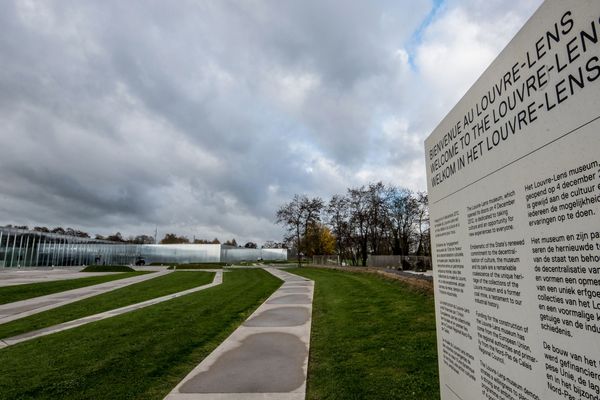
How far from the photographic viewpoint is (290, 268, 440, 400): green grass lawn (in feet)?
14.4

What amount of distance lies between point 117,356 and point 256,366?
2.56 m

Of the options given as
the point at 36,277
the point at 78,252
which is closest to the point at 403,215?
the point at 36,277

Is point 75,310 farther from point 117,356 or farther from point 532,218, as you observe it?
point 532,218

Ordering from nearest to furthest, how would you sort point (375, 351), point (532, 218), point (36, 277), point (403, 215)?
1. point (532, 218)
2. point (375, 351)
3. point (36, 277)
4. point (403, 215)

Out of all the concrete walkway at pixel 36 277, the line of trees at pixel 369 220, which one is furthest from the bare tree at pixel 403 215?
the concrete walkway at pixel 36 277

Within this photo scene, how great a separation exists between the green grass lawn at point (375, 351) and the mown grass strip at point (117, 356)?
2.15 meters

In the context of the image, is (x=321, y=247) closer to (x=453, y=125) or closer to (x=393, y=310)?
(x=393, y=310)

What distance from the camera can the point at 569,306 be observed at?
169cm

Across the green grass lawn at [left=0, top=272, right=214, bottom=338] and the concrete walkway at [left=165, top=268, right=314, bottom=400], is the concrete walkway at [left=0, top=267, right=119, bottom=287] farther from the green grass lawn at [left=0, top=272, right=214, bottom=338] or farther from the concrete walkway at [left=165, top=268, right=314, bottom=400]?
the concrete walkway at [left=165, top=268, right=314, bottom=400]

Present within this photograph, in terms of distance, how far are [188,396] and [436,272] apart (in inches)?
134

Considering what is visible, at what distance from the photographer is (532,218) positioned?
2002 millimetres

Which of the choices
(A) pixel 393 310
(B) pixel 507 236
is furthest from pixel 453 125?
(A) pixel 393 310

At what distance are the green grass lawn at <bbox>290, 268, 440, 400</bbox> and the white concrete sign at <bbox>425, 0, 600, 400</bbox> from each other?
1.59 meters

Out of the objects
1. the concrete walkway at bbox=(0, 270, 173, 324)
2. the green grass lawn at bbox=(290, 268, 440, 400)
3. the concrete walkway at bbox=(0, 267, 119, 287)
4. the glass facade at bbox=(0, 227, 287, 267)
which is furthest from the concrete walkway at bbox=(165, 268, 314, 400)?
the glass facade at bbox=(0, 227, 287, 267)
